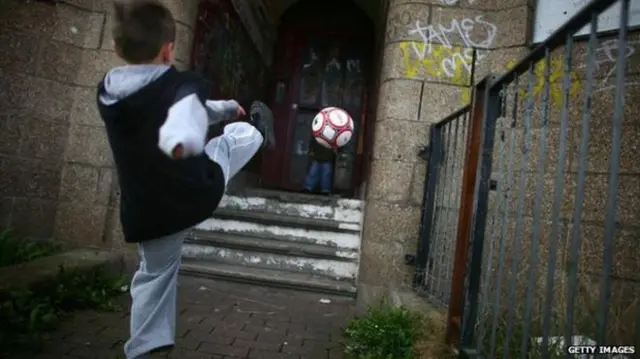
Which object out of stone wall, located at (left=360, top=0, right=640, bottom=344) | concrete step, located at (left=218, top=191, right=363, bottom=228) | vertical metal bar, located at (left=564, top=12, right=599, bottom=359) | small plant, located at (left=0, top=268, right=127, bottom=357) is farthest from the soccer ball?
vertical metal bar, located at (left=564, top=12, right=599, bottom=359)

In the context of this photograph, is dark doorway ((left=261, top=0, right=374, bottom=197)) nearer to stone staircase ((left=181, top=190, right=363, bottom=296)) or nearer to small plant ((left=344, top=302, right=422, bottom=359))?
stone staircase ((left=181, top=190, right=363, bottom=296))

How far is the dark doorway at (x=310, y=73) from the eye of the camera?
649 cm

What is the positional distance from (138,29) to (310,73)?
17.1 ft

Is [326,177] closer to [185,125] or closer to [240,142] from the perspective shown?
[240,142]

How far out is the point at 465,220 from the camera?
2.18m

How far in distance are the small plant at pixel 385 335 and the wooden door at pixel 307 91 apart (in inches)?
161

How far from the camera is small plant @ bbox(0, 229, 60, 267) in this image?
115 inches

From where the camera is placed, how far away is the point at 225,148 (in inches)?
71.3

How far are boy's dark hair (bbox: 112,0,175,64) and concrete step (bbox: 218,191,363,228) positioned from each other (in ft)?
9.28

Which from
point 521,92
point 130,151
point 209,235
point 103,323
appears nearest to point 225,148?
point 130,151

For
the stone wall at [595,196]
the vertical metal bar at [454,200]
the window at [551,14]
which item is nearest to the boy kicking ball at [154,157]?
the stone wall at [595,196]

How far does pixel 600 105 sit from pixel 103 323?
3.61m

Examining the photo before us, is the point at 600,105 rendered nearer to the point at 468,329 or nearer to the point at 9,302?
the point at 468,329

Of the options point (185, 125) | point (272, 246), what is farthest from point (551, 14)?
point (185, 125)
